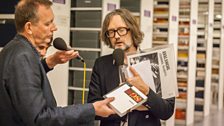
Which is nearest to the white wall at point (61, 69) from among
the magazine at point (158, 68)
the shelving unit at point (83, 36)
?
the shelving unit at point (83, 36)

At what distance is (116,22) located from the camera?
2.26m

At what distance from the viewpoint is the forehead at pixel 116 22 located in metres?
2.25

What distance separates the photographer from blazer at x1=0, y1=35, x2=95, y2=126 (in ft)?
5.06

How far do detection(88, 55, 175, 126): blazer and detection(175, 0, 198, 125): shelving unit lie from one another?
4.61m

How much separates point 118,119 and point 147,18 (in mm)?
3129

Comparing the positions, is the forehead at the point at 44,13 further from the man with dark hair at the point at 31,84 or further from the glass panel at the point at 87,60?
the glass panel at the point at 87,60

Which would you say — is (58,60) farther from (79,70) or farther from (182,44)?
(182,44)

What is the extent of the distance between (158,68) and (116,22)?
1.37 feet

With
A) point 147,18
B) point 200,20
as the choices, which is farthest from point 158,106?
point 200,20

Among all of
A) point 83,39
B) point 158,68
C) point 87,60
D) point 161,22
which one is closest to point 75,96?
point 87,60

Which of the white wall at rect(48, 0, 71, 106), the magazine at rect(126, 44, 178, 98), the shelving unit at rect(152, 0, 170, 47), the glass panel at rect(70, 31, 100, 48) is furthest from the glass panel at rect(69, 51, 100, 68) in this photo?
the magazine at rect(126, 44, 178, 98)

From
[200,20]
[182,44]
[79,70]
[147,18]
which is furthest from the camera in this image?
[200,20]

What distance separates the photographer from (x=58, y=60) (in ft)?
7.42

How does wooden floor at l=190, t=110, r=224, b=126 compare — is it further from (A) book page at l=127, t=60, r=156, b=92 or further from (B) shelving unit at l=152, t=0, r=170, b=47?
(A) book page at l=127, t=60, r=156, b=92
